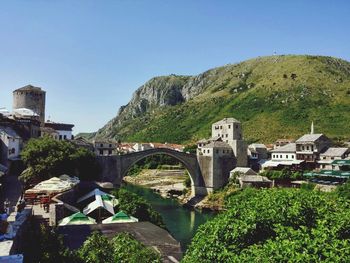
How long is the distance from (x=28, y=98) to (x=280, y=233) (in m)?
59.7

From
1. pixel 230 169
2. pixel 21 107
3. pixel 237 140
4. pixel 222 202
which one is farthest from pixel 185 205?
pixel 21 107

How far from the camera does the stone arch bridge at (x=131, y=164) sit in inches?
2365

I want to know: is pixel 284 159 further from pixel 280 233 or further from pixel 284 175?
pixel 280 233

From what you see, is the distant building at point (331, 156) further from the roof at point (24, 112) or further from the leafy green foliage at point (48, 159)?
the roof at point (24, 112)

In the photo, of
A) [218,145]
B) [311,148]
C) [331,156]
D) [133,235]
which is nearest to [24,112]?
[218,145]

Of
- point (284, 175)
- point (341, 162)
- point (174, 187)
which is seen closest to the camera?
point (341, 162)

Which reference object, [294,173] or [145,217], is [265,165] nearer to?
[294,173]

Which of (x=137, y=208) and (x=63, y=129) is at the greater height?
(x=63, y=129)

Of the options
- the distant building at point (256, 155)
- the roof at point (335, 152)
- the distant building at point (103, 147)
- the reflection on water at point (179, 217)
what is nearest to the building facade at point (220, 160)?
the distant building at point (256, 155)

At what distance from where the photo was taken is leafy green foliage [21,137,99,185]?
129ft

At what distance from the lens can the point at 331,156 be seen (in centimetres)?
6519

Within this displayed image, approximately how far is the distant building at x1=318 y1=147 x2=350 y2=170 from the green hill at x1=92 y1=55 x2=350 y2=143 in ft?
72.9

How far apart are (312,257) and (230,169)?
59096mm

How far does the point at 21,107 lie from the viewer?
65312 millimetres
